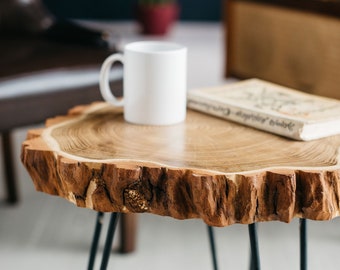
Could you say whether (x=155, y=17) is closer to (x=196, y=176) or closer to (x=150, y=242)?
(x=150, y=242)

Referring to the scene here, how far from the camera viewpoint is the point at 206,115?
119cm

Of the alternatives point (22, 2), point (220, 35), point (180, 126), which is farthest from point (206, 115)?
point (220, 35)

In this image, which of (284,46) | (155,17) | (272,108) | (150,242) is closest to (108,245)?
(272,108)

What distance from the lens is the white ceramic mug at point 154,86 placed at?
3.63 feet

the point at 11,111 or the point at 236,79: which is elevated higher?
the point at 11,111

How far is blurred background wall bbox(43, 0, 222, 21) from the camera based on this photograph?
202 inches

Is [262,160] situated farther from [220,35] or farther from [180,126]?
[220,35]

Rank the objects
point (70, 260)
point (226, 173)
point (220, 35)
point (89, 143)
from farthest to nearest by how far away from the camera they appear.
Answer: point (220, 35) → point (70, 260) → point (89, 143) → point (226, 173)

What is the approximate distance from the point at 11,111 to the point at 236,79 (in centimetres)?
154

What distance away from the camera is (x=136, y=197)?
917mm

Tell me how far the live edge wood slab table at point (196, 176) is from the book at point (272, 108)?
0.03m

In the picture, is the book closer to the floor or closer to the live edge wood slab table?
the live edge wood slab table

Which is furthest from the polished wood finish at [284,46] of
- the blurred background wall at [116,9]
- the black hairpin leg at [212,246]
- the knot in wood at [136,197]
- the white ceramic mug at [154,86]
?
the blurred background wall at [116,9]

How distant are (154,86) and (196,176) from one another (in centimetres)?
Result: 27
